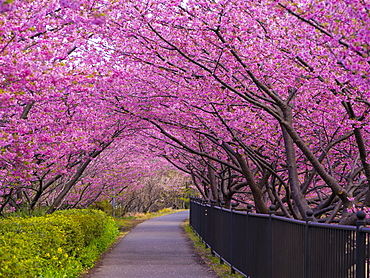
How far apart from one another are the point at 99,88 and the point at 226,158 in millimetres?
6357

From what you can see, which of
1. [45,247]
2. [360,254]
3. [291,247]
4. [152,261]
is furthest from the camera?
[152,261]

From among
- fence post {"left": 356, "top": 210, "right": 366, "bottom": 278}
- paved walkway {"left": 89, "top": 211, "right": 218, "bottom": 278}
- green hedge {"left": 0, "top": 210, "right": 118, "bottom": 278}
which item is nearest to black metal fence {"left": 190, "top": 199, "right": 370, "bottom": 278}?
fence post {"left": 356, "top": 210, "right": 366, "bottom": 278}

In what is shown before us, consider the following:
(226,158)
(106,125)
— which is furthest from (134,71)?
(226,158)

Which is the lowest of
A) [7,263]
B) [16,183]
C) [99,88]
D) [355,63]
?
[7,263]

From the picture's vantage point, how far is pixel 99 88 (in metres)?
14.2

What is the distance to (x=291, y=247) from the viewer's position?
7.35 metres

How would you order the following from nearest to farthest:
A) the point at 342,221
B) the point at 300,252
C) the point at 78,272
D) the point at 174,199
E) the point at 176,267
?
the point at 300,252, the point at 342,221, the point at 78,272, the point at 176,267, the point at 174,199

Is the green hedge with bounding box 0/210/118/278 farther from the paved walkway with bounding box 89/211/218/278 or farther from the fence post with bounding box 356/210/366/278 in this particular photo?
the fence post with bounding box 356/210/366/278

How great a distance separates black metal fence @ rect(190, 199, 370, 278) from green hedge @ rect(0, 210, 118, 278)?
3.22m

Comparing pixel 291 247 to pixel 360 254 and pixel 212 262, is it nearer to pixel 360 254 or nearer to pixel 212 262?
pixel 360 254

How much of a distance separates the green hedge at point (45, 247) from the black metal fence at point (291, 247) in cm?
322

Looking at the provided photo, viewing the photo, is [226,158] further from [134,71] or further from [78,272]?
[78,272]

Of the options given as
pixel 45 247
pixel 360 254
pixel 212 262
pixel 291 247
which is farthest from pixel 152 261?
pixel 360 254

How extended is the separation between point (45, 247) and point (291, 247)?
4073 millimetres
